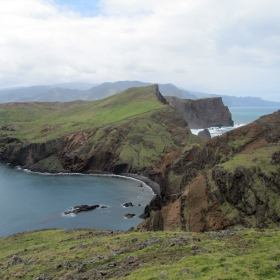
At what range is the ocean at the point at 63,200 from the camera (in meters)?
82.5

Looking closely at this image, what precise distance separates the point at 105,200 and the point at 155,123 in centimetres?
7453

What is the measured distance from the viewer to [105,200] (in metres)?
102

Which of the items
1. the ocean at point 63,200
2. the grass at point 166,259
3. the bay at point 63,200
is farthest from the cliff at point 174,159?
the grass at point 166,259

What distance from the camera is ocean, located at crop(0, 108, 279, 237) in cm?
8250

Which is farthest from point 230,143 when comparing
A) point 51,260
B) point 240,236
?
point 51,260

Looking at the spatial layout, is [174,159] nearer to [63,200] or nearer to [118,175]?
[63,200]

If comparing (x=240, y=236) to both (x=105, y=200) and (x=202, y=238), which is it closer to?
(x=202, y=238)

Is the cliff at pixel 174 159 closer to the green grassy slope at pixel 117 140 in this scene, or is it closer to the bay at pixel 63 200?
the green grassy slope at pixel 117 140

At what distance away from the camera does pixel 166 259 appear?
95.8 feet

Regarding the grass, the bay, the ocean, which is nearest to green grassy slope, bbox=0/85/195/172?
the ocean

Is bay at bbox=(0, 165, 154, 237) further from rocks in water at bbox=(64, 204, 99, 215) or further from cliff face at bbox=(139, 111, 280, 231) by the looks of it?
cliff face at bbox=(139, 111, 280, 231)

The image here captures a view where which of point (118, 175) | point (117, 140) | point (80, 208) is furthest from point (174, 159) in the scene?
point (117, 140)

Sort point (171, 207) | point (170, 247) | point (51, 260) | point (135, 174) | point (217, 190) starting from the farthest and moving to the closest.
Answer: point (135, 174) < point (171, 207) < point (217, 190) < point (51, 260) < point (170, 247)

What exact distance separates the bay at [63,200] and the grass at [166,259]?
40.6m
